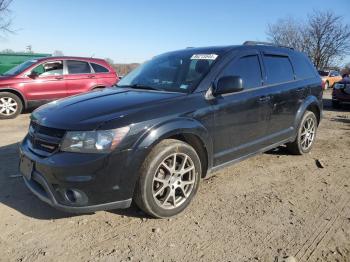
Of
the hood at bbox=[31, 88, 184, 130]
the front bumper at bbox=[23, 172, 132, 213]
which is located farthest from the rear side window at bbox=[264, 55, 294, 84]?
the front bumper at bbox=[23, 172, 132, 213]

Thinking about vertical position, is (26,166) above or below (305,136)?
above

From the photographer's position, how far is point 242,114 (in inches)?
172

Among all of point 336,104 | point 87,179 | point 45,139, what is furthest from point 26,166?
point 336,104

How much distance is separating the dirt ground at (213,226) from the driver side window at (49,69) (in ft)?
19.2

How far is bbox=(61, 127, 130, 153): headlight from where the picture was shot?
315cm

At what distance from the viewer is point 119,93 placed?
418cm

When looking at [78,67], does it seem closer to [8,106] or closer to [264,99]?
[8,106]

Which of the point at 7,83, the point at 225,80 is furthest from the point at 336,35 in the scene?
the point at 225,80

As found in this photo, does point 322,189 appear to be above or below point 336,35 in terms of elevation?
below

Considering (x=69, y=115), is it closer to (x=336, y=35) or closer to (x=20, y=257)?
(x=20, y=257)

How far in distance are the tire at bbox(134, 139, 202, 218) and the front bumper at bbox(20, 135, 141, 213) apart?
0.13 m

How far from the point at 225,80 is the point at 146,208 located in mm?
1590

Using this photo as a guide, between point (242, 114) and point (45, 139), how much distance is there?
2.24 metres

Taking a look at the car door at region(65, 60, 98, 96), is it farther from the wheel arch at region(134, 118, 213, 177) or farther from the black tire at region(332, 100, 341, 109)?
the black tire at region(332, 100, 341, 109)
